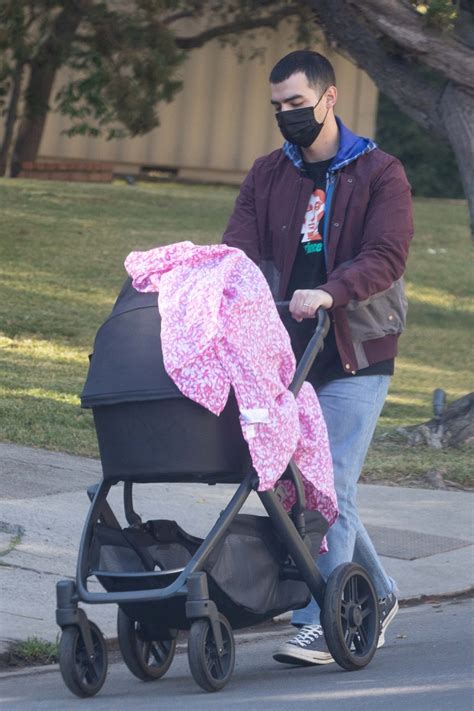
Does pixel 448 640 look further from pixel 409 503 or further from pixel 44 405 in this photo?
pixel 44 405

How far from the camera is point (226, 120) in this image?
2861 centimetres

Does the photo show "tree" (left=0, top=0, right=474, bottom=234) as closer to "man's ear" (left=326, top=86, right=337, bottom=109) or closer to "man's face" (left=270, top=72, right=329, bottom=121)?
"man's ear" (left=326, top=86, right=337, bottom=109)

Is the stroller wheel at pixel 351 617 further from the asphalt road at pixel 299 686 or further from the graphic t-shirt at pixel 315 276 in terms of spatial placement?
the graphic t-shirt at pixel 315 276

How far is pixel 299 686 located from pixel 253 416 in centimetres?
95

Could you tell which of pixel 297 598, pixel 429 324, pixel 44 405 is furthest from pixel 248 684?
pixel 429 324

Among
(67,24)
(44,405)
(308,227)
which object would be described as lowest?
(44,405)

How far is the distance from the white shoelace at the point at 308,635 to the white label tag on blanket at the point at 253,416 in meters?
0.96

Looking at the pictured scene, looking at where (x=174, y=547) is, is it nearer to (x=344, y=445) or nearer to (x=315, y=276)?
(x=344, y=445)

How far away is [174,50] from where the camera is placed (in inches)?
682

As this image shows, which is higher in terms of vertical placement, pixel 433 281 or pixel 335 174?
pixel 335 174

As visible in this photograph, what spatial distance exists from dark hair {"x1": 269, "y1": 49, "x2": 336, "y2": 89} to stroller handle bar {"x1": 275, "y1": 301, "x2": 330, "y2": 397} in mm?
771

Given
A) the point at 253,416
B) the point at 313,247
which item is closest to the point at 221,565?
the point at 253,416

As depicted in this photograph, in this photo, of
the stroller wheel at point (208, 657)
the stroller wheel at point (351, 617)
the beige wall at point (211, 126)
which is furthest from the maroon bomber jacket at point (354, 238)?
the beige wall at point (211, 126)

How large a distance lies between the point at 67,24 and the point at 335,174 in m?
13.0
